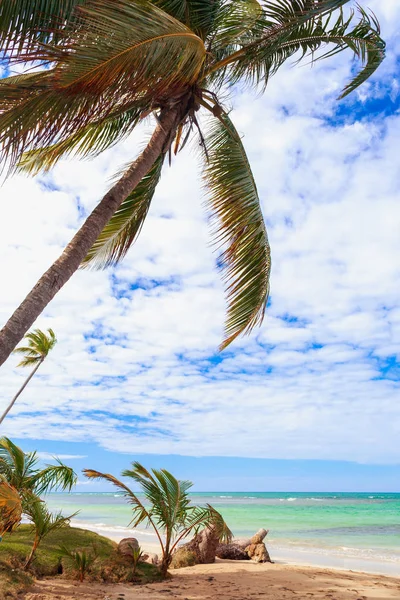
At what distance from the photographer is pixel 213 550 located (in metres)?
10.1

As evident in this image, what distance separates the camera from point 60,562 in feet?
25.2

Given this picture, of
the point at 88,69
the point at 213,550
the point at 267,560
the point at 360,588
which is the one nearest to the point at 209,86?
the point at 88,69

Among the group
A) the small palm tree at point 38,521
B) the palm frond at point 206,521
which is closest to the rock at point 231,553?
the palm frond at point 206,521

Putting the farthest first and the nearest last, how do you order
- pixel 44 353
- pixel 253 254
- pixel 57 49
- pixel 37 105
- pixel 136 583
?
pixel 44 353 → pixel 136 583 → pixel 253 254 → pixel 37 105 → pixel 57 49

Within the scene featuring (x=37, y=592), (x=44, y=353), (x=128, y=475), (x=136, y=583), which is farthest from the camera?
(x=44, y=353)

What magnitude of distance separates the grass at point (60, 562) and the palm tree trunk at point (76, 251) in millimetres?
4122

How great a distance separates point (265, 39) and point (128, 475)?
271 inches

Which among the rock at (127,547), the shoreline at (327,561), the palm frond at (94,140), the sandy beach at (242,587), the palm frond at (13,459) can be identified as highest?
the palm frond at (94,140)

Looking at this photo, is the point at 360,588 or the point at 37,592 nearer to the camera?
the point at 37,592

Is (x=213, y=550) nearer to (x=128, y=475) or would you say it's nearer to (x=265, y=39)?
(x=128, y=475)

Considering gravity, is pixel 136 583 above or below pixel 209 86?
below

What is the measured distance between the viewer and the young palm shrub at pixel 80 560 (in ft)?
23.8

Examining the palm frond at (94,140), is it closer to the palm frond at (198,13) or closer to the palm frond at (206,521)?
the palm frond at (198,13)

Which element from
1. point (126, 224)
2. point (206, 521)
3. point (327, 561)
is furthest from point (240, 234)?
point (327, 561)
